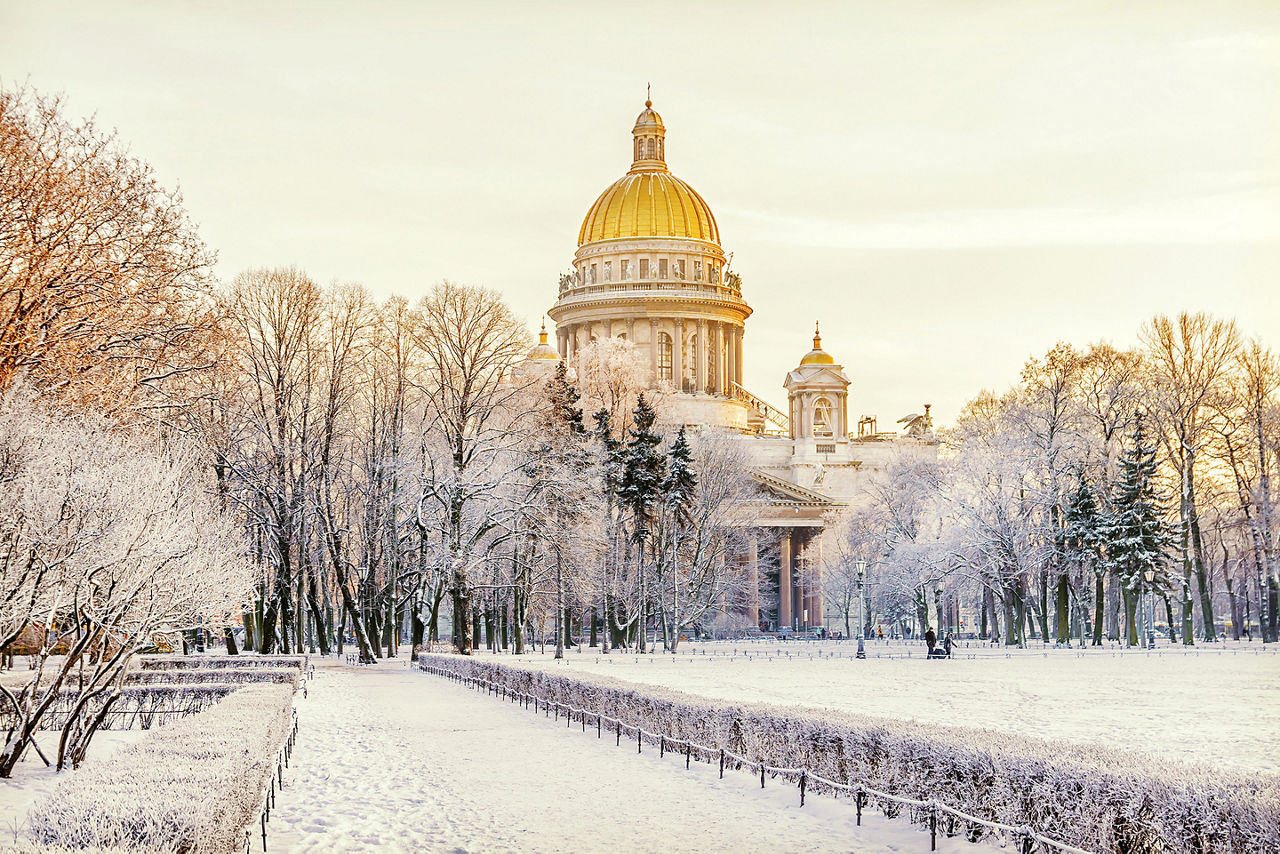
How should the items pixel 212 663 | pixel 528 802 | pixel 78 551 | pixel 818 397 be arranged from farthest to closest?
pixel 818 397 < pixel 212 663 < pixel 78 551 < pixel 528 802

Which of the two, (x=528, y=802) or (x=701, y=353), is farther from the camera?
(x=701, y=353)

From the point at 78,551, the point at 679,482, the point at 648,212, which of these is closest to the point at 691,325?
the point at 648,212

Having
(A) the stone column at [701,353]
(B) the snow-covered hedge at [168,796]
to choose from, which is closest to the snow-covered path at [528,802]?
(B) the snow-covered hedge at [168,796]

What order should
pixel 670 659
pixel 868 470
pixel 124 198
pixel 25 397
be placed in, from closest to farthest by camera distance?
pixel 25 397
pixel 124 198
pixel 670 659
pixel 868 470

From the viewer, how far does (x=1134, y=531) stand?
2156 inches

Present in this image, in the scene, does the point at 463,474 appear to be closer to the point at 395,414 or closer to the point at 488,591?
the point at 395,414

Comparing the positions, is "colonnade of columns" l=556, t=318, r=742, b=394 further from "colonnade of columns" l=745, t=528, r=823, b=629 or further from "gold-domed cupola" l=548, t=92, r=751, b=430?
"colonnade of columns" l=745, t=528, r=823, b=629

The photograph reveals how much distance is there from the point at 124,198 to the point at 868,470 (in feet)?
257

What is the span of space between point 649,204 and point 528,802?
326ft

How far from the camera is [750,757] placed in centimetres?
1717

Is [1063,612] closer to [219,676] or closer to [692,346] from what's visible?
[219,676]

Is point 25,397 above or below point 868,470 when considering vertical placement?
below

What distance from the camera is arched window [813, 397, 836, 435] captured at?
10581 centimetres

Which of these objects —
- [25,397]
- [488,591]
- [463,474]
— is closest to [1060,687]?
[463,474]
